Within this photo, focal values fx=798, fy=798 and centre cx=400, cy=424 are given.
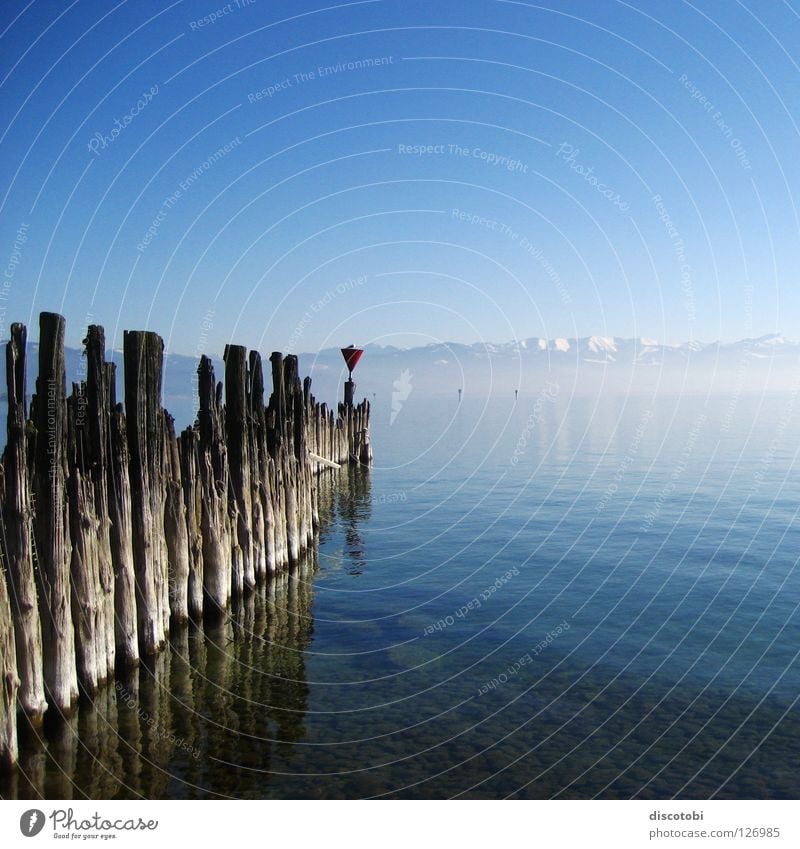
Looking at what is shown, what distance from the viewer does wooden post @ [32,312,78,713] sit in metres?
9.22

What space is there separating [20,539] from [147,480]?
2915 mm

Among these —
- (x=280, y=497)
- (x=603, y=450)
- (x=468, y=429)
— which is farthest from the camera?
(x=468, y=429)

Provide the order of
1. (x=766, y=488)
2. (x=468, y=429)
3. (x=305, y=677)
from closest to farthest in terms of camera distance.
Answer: (x=305, y=677)
(x=766, y=488)
(x=468, y=429)

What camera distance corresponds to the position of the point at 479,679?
12273mm

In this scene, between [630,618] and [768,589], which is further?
[768,589]

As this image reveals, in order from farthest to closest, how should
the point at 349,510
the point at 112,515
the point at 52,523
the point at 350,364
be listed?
the point at 350,364
the point at 349,510
the point at 112,515
the point at 52,523

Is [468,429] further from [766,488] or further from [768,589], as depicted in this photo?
[768,589]

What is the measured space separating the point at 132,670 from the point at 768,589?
13902mm

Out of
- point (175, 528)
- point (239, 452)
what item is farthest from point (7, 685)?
point (239, 452)

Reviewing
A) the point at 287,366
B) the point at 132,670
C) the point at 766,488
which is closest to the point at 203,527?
the point at 132,670

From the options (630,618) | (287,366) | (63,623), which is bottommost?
(630,618)

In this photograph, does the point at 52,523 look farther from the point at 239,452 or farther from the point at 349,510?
the point at 349,510

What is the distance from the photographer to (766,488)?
33.7 metres

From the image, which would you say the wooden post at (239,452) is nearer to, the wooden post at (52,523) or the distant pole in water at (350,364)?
the wooden post at (52,523)
